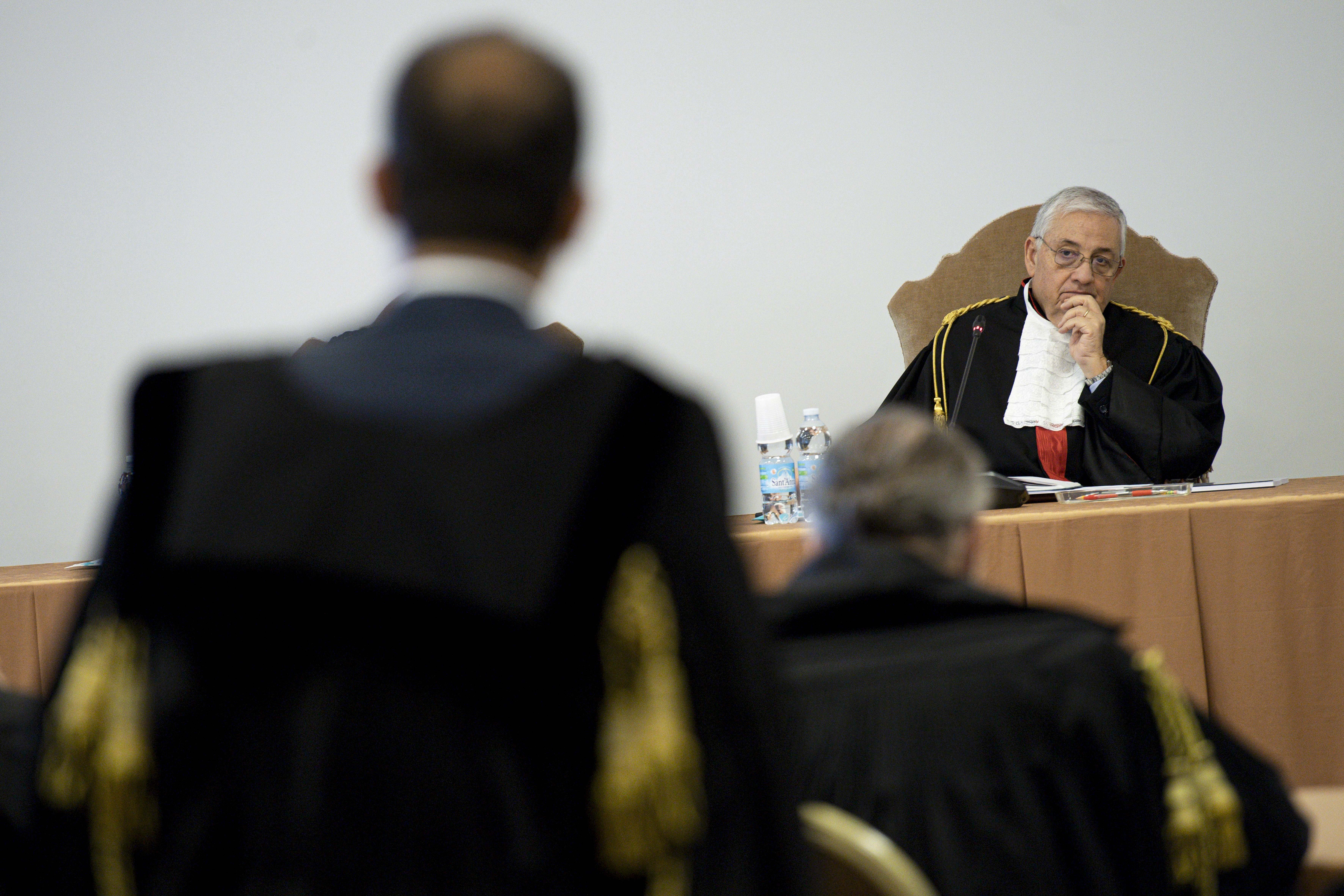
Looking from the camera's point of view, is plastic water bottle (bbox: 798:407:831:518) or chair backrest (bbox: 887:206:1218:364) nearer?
plastic water bottle (bbox: 798:407:831:518)

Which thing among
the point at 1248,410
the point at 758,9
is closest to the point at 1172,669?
the point at 1248,410

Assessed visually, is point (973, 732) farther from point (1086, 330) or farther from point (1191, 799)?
point (1086, 330)

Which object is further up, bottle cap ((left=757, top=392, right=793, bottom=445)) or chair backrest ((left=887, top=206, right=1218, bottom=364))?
chair backrest ((left=887, top=206, right=1218, bottom=364))

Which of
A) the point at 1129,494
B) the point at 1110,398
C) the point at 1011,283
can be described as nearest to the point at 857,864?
the point at 1129,494

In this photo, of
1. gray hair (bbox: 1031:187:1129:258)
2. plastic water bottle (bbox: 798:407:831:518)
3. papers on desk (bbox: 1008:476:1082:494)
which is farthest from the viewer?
gray hair (bbox: 1031:187:1129:258)

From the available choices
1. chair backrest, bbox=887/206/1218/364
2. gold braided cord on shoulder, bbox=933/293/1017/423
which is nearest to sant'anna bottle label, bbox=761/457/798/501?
gold braided cord on shoulder, bbox=933/293/1017/423

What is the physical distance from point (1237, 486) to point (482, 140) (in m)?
2.03

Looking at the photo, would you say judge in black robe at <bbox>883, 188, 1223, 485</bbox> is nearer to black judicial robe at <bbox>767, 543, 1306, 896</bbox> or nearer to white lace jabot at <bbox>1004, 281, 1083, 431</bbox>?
→ white lace jabot at <bbox>1004, 281, 1083, 431</bbox>

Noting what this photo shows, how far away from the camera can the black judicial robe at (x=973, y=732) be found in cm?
98

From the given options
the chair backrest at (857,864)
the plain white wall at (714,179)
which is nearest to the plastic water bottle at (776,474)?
the plain white wall at (714,179)

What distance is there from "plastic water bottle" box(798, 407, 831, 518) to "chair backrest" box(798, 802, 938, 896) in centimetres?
153

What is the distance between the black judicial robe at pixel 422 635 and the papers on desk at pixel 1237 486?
6.09ft

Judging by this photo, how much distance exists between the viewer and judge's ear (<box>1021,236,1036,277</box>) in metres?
3.17

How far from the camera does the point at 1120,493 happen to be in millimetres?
2355
